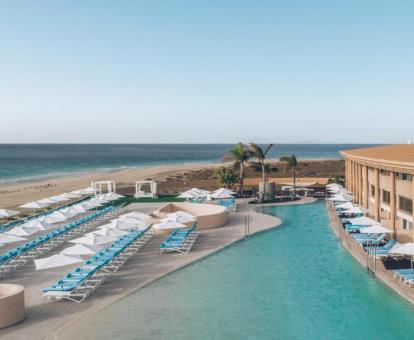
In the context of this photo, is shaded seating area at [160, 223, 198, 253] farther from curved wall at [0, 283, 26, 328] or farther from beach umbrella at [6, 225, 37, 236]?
curved wall at [0, 283, 26, 328]

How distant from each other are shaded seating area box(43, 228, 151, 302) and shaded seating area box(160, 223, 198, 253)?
152 cm

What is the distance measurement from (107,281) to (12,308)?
16.2 feet

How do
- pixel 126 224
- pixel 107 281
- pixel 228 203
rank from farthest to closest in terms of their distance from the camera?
pixel 228 203 < pixel 126 224 < pixel 107 281

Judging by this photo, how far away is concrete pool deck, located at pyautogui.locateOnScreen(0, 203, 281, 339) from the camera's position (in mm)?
14008

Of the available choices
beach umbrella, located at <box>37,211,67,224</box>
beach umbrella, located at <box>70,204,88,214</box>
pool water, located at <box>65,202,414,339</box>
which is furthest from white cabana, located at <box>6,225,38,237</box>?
pool water, located at <box>65,202,414,339</box>

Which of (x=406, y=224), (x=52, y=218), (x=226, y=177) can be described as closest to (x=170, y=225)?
(x=52, y=218)

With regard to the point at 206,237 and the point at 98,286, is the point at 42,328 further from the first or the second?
the point at 206,237

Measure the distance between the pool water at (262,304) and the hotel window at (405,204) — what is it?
13.1ft

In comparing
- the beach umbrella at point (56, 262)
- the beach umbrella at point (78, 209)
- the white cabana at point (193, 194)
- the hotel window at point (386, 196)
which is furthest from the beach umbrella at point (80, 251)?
the white cabana at point (193, 194)

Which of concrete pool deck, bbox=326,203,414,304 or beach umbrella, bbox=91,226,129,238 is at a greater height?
beach umbrella, bbox=91,226,129,238

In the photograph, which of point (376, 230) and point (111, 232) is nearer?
point (376, 230)

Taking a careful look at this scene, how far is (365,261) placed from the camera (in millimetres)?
20625

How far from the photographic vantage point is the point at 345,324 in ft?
47.0

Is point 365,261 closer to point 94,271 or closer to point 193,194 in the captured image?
point 94,271
